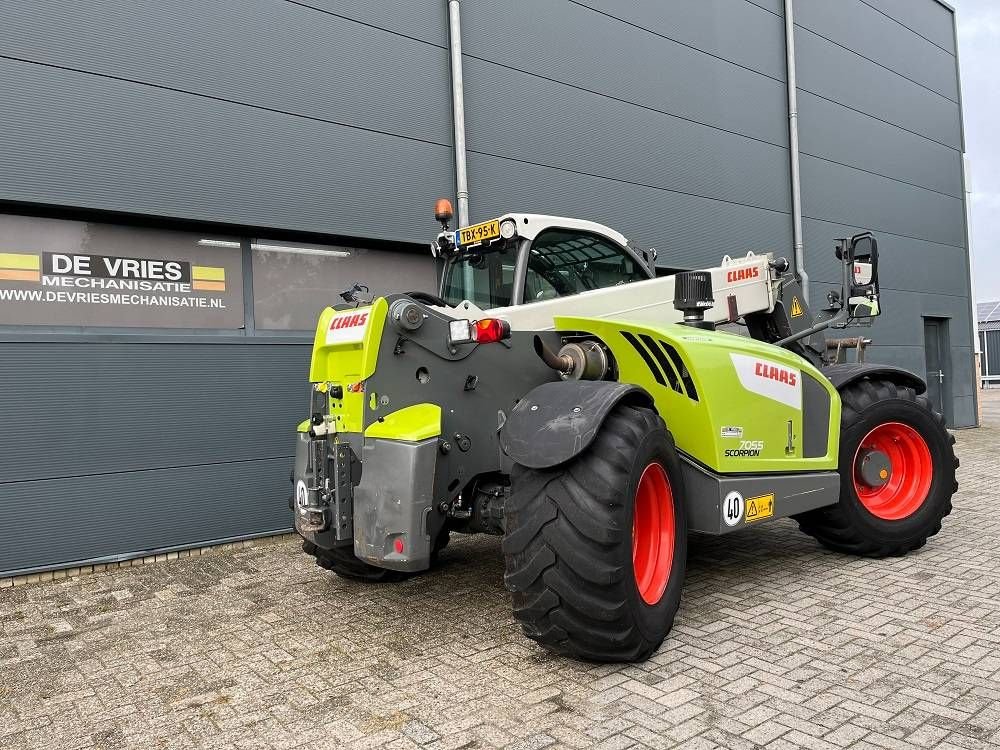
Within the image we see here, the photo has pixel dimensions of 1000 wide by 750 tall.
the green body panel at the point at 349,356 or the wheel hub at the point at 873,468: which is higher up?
the green body panel at the point at 349,356

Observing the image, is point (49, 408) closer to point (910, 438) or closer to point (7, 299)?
point (7, 299)

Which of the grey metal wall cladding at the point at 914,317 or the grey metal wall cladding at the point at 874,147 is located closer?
the grey metal wall cladding at the point at 874,147

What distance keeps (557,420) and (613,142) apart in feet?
22.2

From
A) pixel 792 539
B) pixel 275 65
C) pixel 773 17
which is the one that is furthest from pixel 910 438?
pixel 773 17

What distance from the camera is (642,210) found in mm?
9844

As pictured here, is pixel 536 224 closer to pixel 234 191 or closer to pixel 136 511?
pixel 234 191

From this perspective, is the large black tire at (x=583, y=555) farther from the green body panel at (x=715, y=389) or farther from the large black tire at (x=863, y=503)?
the large black tire at (x=863, y=503)

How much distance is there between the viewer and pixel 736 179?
11.2 m

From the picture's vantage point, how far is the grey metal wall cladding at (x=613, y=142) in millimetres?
8328

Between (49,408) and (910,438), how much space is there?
6712 mm

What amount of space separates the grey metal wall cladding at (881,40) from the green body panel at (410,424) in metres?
11.6

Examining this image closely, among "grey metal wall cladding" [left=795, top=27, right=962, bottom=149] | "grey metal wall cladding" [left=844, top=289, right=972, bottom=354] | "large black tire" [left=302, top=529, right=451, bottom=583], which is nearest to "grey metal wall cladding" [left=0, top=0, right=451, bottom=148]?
"large black tire" [left=302, top=529, right=451, bottom=583]

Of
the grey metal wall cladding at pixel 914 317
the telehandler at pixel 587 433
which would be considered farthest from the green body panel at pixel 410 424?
the grey metal wall cladding at pixel 914 317

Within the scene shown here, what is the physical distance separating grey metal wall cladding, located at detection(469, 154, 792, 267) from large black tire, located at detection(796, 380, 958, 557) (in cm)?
436
